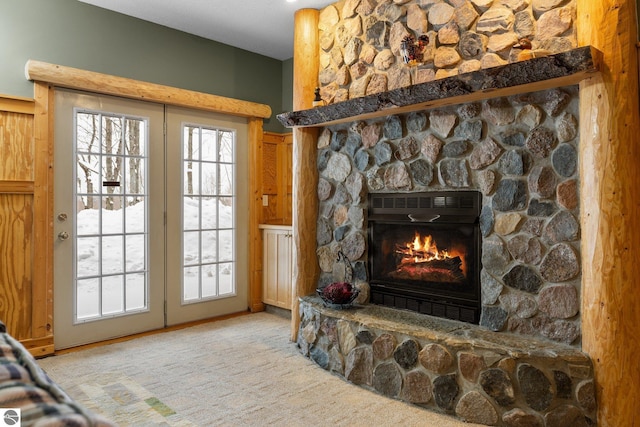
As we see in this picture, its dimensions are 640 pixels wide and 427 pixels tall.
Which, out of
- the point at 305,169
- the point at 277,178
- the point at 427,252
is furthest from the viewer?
the point at 277,178

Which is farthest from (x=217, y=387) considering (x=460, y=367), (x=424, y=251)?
(x=424, y=251)

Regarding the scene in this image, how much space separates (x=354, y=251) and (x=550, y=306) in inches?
58.5

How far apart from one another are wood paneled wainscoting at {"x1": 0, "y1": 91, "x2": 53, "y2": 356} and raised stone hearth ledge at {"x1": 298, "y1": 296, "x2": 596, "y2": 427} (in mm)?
2248

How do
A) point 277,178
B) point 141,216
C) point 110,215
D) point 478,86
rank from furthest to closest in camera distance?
point 277,178
point 141,216
point 110,215
point 478,86

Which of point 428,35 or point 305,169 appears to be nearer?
point 428,35

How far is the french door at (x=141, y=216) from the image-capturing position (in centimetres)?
367

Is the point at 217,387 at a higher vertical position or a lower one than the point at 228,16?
lower

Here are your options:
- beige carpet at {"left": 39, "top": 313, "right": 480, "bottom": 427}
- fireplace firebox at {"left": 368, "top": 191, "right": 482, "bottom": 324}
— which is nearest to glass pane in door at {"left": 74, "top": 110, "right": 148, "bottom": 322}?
beige carpet at {"left": 39, "top": 313, "right": 480, "bottom": 427}

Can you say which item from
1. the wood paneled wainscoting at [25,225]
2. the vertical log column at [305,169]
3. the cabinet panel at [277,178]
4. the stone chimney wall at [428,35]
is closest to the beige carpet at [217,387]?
the wood paneled wainscoting at [25,225]

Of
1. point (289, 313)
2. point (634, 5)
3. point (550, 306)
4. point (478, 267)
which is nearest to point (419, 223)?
point (478, 267)

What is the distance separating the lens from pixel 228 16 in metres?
3.99

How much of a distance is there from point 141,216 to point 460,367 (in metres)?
3.03

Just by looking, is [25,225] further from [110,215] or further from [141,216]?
[141,216]

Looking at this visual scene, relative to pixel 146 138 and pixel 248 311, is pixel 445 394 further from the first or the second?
pixel 146 138
